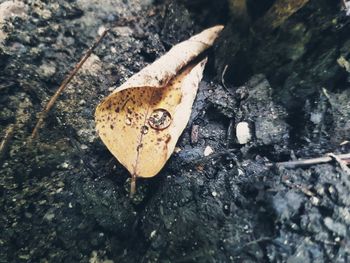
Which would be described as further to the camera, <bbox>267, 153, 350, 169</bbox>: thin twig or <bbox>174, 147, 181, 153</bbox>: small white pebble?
<bbox>174, 147, 181, 153</bbox>: small white pebble

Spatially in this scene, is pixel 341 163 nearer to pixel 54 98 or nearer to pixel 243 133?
pixel 243 133

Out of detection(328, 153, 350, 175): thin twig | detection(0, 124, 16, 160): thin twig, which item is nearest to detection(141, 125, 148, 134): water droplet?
detection(0, 124, 16, 160): thin twig

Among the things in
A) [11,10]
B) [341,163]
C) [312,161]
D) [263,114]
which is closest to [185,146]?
[263,114]

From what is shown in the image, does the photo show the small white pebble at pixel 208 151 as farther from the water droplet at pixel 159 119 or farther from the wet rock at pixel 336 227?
the wet rock at pixel 336 227

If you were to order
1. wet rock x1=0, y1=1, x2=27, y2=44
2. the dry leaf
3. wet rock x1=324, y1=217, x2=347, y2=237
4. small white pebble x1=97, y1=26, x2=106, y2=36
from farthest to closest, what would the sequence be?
1. small white pebble x1=97, y1=26, x2=106, y2=36
2. wet rock x1=0, y1=1, x2=27, y2=44
3. the dry leaf
4. wet rock x1=324, y1=217, x2=347, y2=237

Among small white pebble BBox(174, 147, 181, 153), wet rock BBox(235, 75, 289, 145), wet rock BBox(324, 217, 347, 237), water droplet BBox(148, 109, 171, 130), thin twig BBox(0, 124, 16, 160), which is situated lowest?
thin twig BBox(0, 124, 16, 160)

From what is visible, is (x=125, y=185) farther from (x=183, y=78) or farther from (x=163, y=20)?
(x=163, y=20)

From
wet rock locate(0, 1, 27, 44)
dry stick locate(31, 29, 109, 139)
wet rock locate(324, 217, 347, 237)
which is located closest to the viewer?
wet rock locate(324, 217, 347, 237)

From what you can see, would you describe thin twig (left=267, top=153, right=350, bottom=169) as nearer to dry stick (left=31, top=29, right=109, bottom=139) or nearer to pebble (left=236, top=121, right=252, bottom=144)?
pebble (left=236, top=121, right=252, bottom=144)
